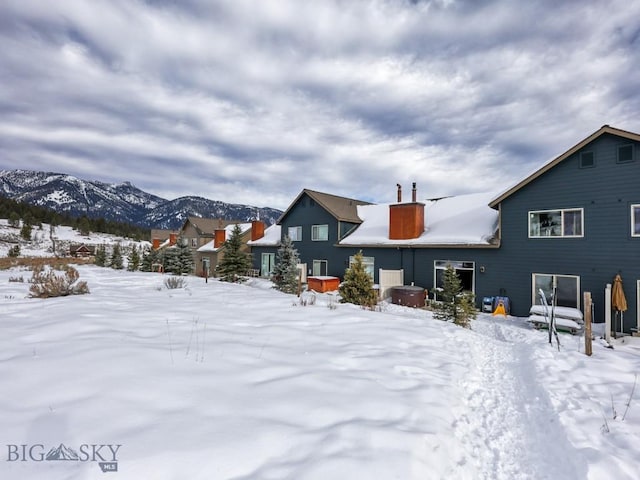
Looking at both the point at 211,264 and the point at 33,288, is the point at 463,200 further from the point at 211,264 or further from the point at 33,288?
the point at 211,264

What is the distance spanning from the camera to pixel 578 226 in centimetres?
1326

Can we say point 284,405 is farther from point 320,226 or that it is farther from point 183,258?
point 183,258

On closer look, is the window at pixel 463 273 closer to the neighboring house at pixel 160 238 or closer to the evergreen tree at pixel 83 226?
the neighboring house at pixel 160 238

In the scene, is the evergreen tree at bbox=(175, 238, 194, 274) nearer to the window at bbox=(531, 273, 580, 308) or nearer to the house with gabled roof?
the house with gabled roof

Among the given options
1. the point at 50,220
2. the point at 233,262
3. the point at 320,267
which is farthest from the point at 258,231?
Answer: the point at 50,220

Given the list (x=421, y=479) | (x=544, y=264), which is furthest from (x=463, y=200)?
(x=421, y=479)

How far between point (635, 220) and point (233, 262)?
23501mm

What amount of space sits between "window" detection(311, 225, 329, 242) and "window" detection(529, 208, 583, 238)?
13.3 m

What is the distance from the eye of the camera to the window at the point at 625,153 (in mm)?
12156

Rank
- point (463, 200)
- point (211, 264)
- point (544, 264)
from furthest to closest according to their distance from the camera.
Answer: point (211, 264) → point (463, 200) → point (544, 264)

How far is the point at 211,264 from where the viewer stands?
3397cm

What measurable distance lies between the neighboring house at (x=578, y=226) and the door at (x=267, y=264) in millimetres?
17988

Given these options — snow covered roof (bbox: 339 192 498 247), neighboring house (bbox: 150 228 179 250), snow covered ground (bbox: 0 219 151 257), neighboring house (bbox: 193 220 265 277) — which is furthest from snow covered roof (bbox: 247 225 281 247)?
snow covered ground (bbox: 0 219 151 257)

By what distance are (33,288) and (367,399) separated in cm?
1083
